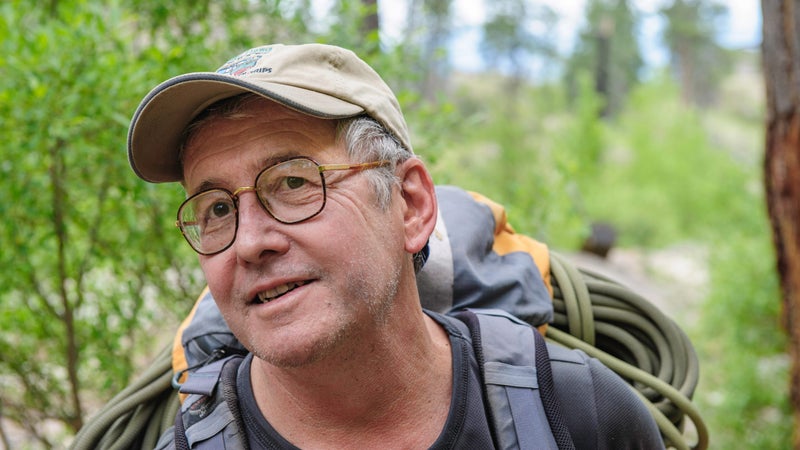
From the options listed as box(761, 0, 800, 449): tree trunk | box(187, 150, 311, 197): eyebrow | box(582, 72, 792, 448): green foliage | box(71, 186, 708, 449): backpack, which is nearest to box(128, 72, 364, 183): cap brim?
box(187, 150, 311, 197): eyebrow

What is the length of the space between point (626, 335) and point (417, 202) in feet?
2.55

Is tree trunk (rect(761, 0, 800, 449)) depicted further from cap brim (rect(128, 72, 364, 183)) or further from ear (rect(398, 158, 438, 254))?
cap brim (rect(128, 72, 364, 183))

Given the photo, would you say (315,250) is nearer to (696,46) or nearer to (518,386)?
(518,386)

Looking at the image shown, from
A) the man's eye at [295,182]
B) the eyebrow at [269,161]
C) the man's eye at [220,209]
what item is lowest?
the man's eye at [220,209]

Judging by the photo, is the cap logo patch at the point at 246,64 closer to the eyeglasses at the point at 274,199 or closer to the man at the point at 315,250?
the man at the point at 315,250

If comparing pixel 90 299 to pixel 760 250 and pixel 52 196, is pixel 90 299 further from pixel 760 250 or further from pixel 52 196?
pixel 760 250

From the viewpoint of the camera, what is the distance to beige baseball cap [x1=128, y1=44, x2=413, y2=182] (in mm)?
1464

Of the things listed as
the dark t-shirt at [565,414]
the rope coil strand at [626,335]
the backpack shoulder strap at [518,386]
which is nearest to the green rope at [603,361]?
the rope coil strand at [626,335]

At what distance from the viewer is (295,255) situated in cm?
146

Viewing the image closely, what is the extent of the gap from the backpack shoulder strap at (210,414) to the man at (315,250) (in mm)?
21

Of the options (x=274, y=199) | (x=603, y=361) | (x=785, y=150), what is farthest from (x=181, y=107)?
(x=785, y=150)

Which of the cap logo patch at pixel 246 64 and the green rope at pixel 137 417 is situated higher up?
the cap logo patch at pixel 246 64

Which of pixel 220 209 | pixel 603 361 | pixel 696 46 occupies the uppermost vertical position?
pixel 220 209

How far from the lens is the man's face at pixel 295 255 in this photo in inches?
57.1
